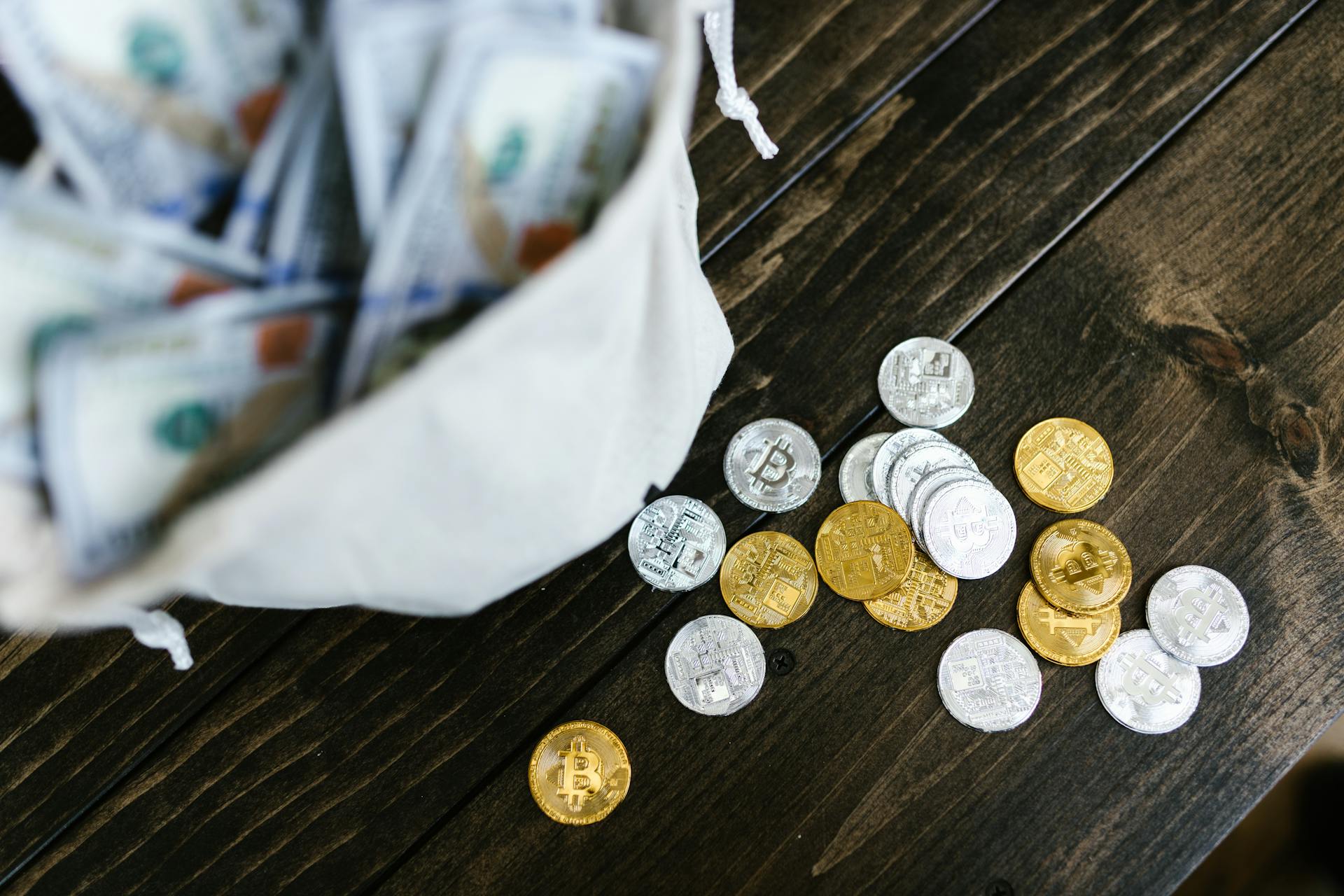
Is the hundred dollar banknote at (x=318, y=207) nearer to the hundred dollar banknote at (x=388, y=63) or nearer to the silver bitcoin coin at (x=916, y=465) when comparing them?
the hundred dollar banknote at (x=388, y=63)

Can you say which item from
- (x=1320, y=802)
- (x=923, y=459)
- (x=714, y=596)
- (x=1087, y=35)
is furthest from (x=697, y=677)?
(x=1320, y=802)

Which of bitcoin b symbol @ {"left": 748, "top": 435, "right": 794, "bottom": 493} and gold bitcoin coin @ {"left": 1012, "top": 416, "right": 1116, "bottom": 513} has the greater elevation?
gold bitcoin coin @ {"left": 1012, "top": 416, "right": 1116, "bottom": 513}

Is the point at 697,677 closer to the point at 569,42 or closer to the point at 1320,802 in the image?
the point at 569,42

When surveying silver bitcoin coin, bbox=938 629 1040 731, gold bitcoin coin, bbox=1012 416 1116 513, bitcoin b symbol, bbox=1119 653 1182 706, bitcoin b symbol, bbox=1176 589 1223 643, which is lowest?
silver bitcoin coin, bbox=938 629 1040 731

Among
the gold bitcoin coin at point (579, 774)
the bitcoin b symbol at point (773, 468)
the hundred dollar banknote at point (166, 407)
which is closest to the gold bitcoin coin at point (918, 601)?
the bitcoin b symbol at point (773, 468)

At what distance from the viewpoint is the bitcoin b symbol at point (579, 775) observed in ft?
2.13

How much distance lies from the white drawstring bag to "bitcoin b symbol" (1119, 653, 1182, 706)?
16.2 inches

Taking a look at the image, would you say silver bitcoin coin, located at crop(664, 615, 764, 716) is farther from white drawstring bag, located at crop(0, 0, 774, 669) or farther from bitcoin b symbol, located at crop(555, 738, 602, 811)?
white drawstring bag, located at crop(0, 0, 774, 669)

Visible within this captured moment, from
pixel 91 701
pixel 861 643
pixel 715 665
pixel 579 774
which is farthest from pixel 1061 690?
pixel 91 701

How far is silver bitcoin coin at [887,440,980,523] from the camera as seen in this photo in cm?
68

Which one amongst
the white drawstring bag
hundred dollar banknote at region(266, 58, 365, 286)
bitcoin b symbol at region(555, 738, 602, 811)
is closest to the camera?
the white drawstring bag

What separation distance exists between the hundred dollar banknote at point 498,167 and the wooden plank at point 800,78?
12.8 inches

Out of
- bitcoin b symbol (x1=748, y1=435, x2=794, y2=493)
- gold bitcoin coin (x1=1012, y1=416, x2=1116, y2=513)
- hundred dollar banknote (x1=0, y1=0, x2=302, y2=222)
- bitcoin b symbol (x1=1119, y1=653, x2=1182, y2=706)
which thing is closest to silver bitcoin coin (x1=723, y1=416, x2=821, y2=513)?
bitcoin b symbol (x1=748, y1=435, x2=794, y2=493)

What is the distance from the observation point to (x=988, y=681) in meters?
0.66
